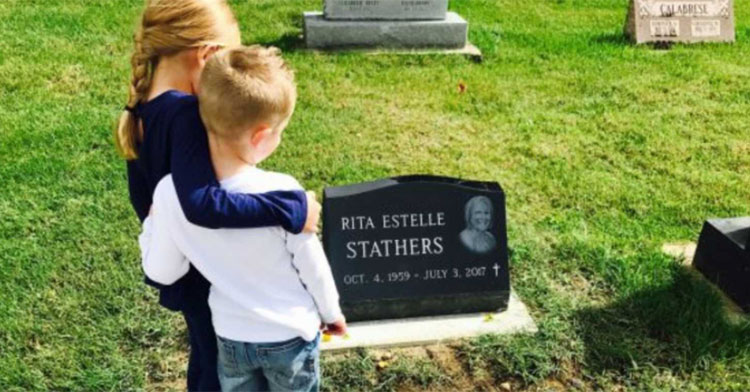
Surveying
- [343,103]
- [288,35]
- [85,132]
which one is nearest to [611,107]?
[343,103]

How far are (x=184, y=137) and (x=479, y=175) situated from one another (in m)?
3.22

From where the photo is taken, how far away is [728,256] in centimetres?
357

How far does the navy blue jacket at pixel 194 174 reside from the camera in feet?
6.07

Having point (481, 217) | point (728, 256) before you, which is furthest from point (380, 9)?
point (728, 256)

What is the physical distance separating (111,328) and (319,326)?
5.12 feet

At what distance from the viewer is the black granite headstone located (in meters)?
3.48

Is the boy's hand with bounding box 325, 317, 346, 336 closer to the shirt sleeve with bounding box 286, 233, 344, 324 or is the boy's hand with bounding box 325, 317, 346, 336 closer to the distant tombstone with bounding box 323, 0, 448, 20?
the shirt sleeve with bounding box 286, 233, 344, 324

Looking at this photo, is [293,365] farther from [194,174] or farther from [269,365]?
[194,174]

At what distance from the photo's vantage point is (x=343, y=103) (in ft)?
19.7

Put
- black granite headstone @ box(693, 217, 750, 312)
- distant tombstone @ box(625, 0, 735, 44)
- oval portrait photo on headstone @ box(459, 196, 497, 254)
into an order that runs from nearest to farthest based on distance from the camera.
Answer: oval portrait photo on headstone @ box(459, 196, 497, 254), black granite headstone @ box(693, 217, 750, 312), distant tombstone @ box(625, 0, 735, 44)

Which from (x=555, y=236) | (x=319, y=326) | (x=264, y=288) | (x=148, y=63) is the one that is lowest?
(x=555, y=236)

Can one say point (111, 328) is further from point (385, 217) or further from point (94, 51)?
point (94, 51)

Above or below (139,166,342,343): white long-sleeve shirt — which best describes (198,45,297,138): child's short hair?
above

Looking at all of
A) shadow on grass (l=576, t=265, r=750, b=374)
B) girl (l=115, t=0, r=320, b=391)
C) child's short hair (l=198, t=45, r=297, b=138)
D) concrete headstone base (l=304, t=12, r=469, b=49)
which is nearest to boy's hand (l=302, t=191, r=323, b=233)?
girl (l=115, t=0, r=320, b=391)
